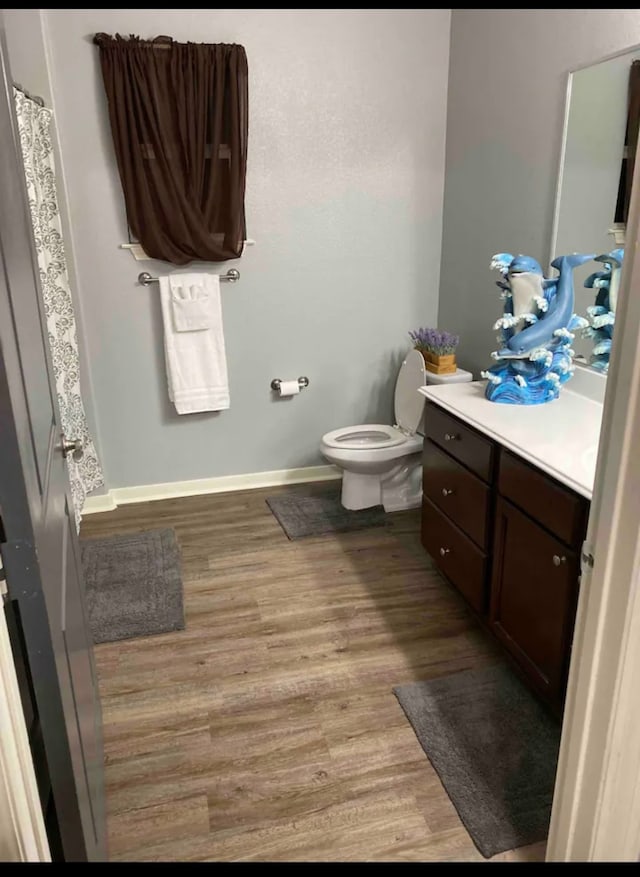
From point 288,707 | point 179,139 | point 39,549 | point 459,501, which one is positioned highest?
point 179,139

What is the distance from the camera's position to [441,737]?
1.95m

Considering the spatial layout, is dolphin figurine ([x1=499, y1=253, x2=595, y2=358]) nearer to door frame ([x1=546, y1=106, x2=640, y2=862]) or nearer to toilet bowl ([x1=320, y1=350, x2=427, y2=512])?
toilet bowl ([x1=320, y1=350, x2=427, y2=512])

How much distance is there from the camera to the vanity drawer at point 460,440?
217cm

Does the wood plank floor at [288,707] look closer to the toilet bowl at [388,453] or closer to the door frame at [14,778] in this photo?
the toilet bowl at [388,453]

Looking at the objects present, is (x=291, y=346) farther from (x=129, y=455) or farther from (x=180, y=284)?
(x=129, y=455)

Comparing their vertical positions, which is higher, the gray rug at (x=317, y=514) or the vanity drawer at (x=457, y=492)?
the vanity drawer at (x=457, y=492)

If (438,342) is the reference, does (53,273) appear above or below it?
above

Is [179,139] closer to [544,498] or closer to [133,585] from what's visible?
[133,585]

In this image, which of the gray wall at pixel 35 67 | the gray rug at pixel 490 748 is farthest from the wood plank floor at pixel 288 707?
the gray wall at pixel 35 67

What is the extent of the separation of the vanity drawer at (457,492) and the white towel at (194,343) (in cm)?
128

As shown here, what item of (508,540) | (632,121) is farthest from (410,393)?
(632,121)

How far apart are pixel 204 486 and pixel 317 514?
705 millimetres

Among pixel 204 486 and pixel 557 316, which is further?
pixel 204 486

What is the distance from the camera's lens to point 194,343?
3355 millimetres
